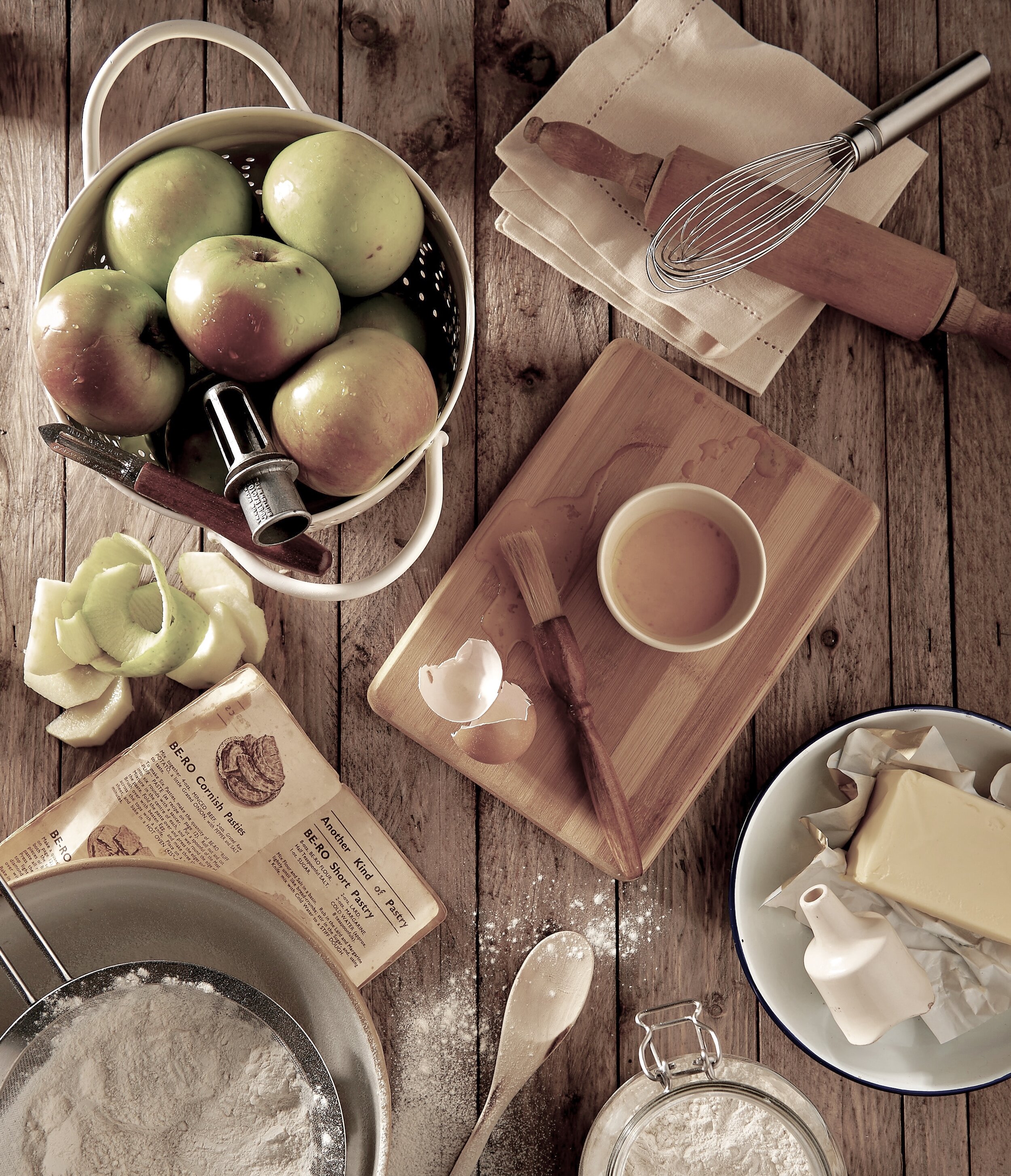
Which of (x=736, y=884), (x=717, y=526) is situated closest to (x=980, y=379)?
(x=717, y=526)

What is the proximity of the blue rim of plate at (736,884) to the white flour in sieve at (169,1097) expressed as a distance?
1.27ft

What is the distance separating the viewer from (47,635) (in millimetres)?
753

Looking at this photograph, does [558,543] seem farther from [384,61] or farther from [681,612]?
[384,61]

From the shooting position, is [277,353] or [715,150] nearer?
[277,353]

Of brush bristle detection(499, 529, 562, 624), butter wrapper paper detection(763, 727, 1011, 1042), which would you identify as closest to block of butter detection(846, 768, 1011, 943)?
butter wrapper paper detection(763, 727, 1011, 1042)

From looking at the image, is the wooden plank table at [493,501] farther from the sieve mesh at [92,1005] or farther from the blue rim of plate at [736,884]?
the sieve mesh at [92,1005]

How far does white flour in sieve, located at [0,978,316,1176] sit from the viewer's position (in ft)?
1.92

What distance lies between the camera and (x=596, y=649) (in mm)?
787

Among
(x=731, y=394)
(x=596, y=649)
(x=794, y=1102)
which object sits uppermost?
(x=731, y=394)

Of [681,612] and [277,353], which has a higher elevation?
[277,353]

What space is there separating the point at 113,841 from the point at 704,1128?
56 cm

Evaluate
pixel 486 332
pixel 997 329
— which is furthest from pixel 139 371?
→ pixel 997 329

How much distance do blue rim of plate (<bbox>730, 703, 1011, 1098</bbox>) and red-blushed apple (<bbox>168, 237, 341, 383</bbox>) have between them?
527 mm

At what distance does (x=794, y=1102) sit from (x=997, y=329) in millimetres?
702
